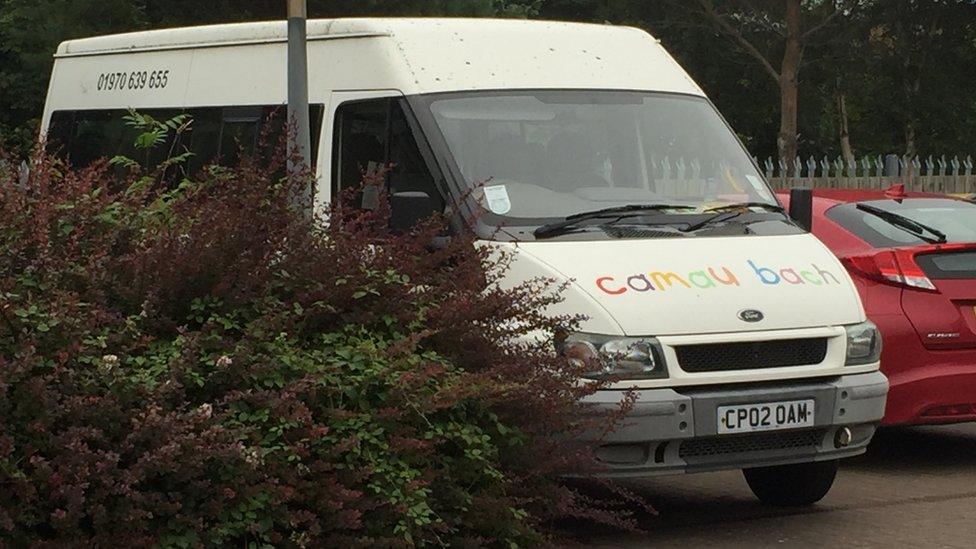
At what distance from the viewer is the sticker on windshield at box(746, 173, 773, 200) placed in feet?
32.2

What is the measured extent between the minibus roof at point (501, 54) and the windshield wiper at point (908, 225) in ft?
4.73

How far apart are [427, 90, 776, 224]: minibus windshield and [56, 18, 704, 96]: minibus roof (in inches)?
4.2

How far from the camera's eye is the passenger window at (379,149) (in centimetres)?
934

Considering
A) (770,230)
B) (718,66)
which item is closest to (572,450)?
(770,230)

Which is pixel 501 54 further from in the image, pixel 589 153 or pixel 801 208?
pixel 801 208

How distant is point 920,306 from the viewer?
10609 mm

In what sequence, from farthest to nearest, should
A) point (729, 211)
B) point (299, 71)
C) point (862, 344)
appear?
point (299, 71) → point (729, 211) → point (862, 344)

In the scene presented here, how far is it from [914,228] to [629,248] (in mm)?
2923

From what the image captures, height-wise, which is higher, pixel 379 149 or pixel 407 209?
pixel 379 149

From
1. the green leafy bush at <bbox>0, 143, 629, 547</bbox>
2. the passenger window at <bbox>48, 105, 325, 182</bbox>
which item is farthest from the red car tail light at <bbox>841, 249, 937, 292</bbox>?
the green leafy bush at <bbox>0, 143, 629, 547</bbox>

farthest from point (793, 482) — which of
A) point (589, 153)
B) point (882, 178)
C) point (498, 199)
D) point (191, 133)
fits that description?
point (882, 178)

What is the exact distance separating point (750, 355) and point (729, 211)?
3.67 feet

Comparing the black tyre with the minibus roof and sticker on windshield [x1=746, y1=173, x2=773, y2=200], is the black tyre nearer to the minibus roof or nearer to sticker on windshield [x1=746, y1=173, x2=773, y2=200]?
sticker on windshield [x1=746, y1=173, x2=773, y2=200]

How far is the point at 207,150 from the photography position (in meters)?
11.5
